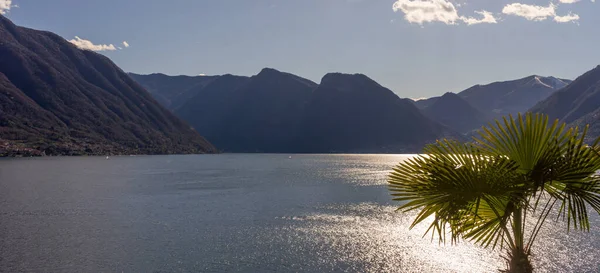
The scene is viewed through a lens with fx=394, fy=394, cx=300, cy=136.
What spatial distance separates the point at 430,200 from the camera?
329 inches

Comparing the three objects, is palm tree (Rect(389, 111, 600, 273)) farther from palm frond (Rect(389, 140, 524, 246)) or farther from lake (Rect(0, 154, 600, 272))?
lake (Rect(0, 154, 600, 272))

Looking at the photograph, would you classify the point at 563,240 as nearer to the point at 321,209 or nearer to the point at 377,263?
the point at 377,263

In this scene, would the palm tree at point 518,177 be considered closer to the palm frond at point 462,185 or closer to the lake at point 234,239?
the palm frond at point 462,185

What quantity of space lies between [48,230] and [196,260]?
3184 centimetres

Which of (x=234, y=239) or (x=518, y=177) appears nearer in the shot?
(x=518, y=177)

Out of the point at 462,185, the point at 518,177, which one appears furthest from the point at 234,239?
the point at 518,177

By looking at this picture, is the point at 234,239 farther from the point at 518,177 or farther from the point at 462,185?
the point at 518,177

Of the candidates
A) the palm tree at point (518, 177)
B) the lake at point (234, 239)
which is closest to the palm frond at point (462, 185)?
the palm tree at point (518, 177)

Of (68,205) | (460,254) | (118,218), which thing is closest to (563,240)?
(460,254)

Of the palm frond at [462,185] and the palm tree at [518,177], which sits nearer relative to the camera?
the palm tree at [518,177]

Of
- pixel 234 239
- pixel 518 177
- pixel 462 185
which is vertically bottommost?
pixel 234 239

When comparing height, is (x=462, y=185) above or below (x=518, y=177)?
below

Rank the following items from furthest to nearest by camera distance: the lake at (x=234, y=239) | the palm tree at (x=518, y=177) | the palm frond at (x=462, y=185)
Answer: the lake at (x=234, y=239)
the palm frond at (x=462, y=185)
the palm tree at (x=518, y=177)

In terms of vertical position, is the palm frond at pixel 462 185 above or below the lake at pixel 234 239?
above
